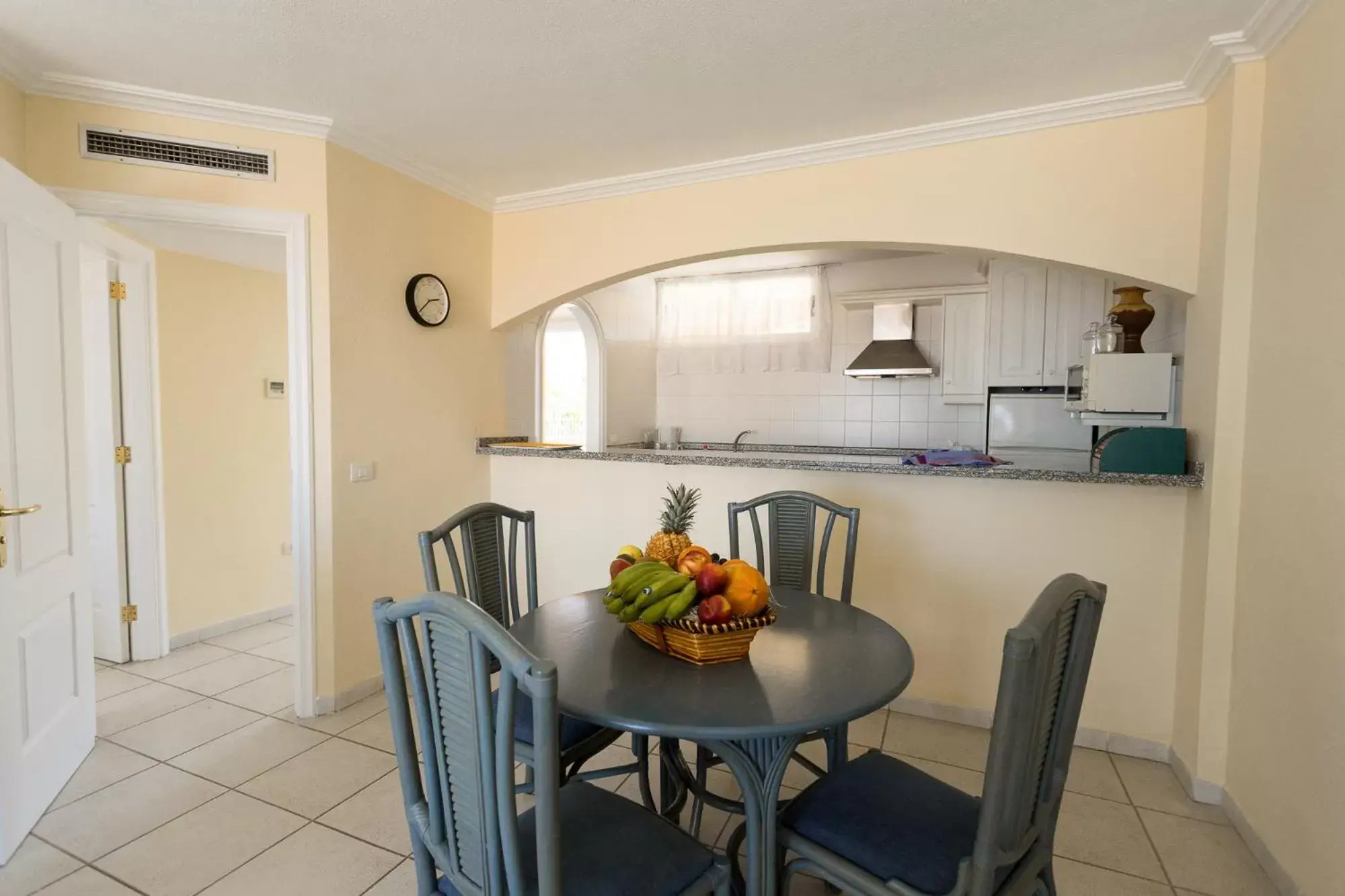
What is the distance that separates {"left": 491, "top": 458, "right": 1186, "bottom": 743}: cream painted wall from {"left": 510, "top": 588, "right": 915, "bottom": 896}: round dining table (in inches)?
46.9

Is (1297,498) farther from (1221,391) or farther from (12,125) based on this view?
(12,125)

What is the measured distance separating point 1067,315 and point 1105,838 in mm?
3187

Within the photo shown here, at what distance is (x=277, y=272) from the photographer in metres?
4.08

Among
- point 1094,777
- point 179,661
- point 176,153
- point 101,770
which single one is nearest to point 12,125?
point 176,153

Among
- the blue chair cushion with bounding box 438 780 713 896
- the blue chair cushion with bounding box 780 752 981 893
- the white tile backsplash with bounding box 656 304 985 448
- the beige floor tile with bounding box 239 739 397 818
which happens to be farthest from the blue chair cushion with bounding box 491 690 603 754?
the white tile backsplash with bounding box 656 304 985 448

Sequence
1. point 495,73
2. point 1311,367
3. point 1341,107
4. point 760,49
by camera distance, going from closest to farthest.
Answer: point 1341,107 < point 1311,367 < point 760,49 < point 495,73

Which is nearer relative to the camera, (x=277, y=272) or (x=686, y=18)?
(x=686, y=18)

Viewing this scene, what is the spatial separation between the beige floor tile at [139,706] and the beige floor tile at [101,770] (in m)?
0.14

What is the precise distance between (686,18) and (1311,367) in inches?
78.0

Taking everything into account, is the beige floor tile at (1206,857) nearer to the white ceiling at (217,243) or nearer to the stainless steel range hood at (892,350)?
the stainless steel range hood at (892,350)

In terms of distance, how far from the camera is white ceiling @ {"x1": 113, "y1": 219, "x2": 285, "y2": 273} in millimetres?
2689

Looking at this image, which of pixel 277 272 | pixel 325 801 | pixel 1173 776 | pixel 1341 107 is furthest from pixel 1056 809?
pixel 277 272

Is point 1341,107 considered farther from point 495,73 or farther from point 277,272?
point 277,272

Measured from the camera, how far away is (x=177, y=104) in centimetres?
250
